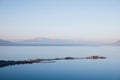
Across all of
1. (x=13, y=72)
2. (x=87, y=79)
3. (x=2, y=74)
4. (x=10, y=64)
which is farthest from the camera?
(x=10, y=64)

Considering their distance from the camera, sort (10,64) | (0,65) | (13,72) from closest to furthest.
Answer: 1. (13,72)
2. (0,65)
3. (10,64)

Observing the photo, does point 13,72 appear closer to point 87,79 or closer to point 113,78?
point 87,79

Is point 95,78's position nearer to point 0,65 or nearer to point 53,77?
point 53,77

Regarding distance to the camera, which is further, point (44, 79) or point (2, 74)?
point (2, 74)

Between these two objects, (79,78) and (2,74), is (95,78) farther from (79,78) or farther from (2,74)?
(2,74)

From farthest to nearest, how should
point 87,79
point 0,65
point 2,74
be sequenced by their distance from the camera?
point 0,65 → point 2,74 → point 87,79

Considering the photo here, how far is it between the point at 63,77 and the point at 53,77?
4.39 feet

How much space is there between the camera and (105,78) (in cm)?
2712

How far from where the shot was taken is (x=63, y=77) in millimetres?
27562

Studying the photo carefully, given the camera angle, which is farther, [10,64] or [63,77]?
[10,64]

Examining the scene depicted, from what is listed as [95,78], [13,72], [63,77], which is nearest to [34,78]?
[63,77]

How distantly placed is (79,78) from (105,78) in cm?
337

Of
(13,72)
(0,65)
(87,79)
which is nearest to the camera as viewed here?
(87,79)

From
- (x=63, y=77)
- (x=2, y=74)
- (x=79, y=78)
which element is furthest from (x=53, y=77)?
(x=2, y=74)
